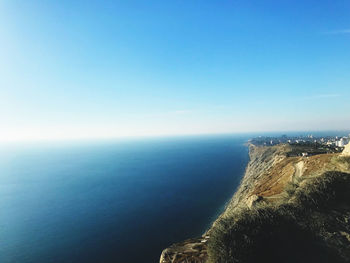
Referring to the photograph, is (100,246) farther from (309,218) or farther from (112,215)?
(309,218)

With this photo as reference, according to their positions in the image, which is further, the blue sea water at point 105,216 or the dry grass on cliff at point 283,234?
the blue sea water at point 105,216

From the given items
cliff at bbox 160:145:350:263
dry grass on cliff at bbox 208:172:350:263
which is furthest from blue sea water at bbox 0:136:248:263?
dry grass on cliff at bbox 208:172:350:263

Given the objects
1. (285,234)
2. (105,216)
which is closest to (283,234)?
(285,234)

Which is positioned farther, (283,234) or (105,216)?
(105,216)

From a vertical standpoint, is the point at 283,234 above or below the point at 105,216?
above

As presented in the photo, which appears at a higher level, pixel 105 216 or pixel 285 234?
pixel 285 234

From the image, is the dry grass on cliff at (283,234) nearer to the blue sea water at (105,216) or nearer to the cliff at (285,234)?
the cliff at (285,234)

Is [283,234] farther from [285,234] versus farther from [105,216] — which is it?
[105,216]

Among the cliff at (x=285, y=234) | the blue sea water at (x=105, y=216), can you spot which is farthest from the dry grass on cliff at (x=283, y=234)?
the blue sea water at (x=105, y=216)
